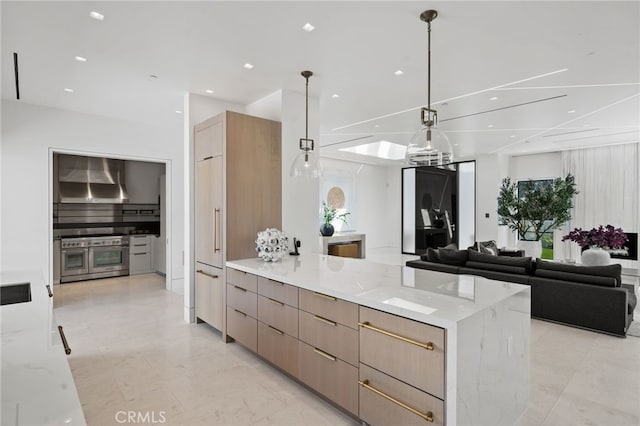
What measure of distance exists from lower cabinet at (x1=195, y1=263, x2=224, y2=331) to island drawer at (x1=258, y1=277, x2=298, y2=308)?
0.93 metres

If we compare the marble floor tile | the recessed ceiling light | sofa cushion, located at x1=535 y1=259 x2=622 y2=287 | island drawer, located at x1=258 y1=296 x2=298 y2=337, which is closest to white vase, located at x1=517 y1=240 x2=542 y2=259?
sofa cushion, located at x1=535 y1=259 x2=622 y2=287

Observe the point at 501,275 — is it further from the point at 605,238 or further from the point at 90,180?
the point at 90,180

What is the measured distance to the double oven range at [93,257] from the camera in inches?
261

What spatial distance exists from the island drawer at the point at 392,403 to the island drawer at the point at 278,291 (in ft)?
2.61

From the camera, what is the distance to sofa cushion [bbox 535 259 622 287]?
3936 mm

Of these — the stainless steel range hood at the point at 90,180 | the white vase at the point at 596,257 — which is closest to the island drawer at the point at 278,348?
the white vase at the point at 596,257

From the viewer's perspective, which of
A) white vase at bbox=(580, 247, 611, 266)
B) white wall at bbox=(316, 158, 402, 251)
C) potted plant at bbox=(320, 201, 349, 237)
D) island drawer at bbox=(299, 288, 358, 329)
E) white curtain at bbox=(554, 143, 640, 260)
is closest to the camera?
island drawer at bbox=(299, 288, 358, 329)

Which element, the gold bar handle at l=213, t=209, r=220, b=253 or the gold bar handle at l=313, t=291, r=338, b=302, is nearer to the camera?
the gold bar handle at l=313, t=291, r=338, b=302

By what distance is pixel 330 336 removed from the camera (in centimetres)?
238

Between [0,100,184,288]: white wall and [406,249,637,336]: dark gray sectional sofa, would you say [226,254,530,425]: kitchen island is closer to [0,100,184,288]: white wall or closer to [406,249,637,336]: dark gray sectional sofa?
[406,249,637,336]: dark gray sectional sofa

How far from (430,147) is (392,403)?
5.81 ft

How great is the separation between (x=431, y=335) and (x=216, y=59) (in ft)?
10.4

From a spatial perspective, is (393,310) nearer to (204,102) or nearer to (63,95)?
(204,102)

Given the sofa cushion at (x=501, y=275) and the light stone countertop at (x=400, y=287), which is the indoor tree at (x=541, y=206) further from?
the light stone countertop at (x=400, y=287)
